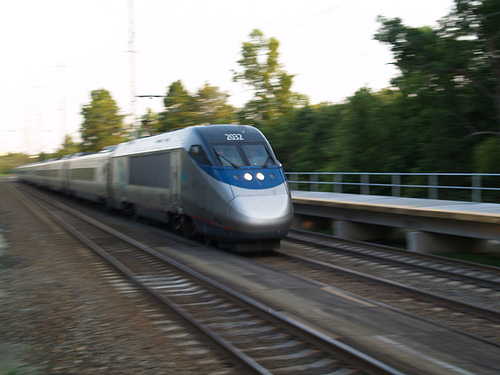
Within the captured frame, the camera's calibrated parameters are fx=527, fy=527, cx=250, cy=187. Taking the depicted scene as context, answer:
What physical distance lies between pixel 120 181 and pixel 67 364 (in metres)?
14.7

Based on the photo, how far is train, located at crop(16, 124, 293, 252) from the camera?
33.9 feet

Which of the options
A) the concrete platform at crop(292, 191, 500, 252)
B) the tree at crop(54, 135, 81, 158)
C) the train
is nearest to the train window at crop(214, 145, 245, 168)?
the train

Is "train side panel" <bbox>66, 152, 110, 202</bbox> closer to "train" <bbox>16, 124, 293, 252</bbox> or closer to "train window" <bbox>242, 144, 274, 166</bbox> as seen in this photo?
"train" <bbox>16, 124, 293, 252</bbox>

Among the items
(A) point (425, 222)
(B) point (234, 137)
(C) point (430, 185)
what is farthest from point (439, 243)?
(B) point (234, 137)

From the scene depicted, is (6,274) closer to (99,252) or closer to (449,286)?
(99,252)

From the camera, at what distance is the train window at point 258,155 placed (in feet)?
37.8

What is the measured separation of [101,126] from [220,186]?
89708 mm

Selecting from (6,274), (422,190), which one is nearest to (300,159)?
(422,190)

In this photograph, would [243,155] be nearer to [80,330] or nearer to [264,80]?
[80,330]

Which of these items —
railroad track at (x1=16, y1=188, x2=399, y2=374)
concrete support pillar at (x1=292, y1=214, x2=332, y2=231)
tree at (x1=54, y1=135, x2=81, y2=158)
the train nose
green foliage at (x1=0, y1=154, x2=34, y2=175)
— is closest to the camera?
railroad track at (x1=16, y1=188, x2=399, y2=374)

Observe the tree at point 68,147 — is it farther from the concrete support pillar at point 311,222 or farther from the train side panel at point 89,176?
the concrete support pillar at point 311,222

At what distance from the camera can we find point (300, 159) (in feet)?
95.0

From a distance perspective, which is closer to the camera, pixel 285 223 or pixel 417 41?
pixel 285 223

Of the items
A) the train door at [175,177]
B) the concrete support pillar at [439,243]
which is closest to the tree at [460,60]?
the concrete support pillar at [439,243]
